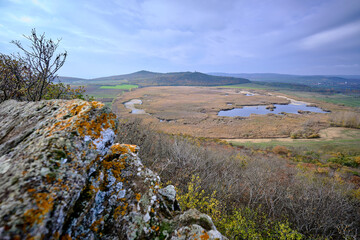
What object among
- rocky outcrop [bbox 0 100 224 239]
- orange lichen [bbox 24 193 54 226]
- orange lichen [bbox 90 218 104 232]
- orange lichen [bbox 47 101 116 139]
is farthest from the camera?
orange lichen [bbox 47 101 116 139]

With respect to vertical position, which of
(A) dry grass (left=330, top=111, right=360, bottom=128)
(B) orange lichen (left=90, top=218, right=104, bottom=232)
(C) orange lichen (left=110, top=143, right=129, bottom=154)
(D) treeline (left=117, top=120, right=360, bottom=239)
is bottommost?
(A) dry grass (left=330, top=111, right=360, bottom=128)

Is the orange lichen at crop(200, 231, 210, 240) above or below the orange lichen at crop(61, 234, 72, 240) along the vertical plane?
below

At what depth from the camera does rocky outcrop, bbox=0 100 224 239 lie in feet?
5.47

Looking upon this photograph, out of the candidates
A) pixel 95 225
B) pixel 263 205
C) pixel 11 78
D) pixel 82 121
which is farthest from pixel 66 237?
pixel 11 78

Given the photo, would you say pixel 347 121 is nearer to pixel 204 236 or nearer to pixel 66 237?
pixel 204 236

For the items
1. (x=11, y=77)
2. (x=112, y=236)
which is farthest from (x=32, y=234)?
(x=11, y=77)

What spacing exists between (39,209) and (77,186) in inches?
21.3

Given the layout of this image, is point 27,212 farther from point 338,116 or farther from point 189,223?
point 338,116

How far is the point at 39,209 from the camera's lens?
63.7 inches

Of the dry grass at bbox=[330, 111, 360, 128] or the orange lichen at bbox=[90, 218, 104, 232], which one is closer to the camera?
the orange lichen at bbox=[90, 218, 104, 232]

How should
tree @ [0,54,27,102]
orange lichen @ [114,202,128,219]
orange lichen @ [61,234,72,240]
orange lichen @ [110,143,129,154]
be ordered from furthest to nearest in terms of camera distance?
tree @ [0,54,27,102], orange lichen @ [110,143,129,154], orange lichen @ [114,202,128,219], orange lichen @ [61,234,72,240]

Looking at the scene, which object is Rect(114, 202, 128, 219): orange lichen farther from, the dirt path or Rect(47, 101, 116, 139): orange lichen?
the dirt path

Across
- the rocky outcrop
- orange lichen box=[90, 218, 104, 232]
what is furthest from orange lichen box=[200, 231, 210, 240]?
orange lichen box=[90, 218, 104, 232]

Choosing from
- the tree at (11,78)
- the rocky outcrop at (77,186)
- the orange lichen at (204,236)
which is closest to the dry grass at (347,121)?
the orange lichen at (204,236)
